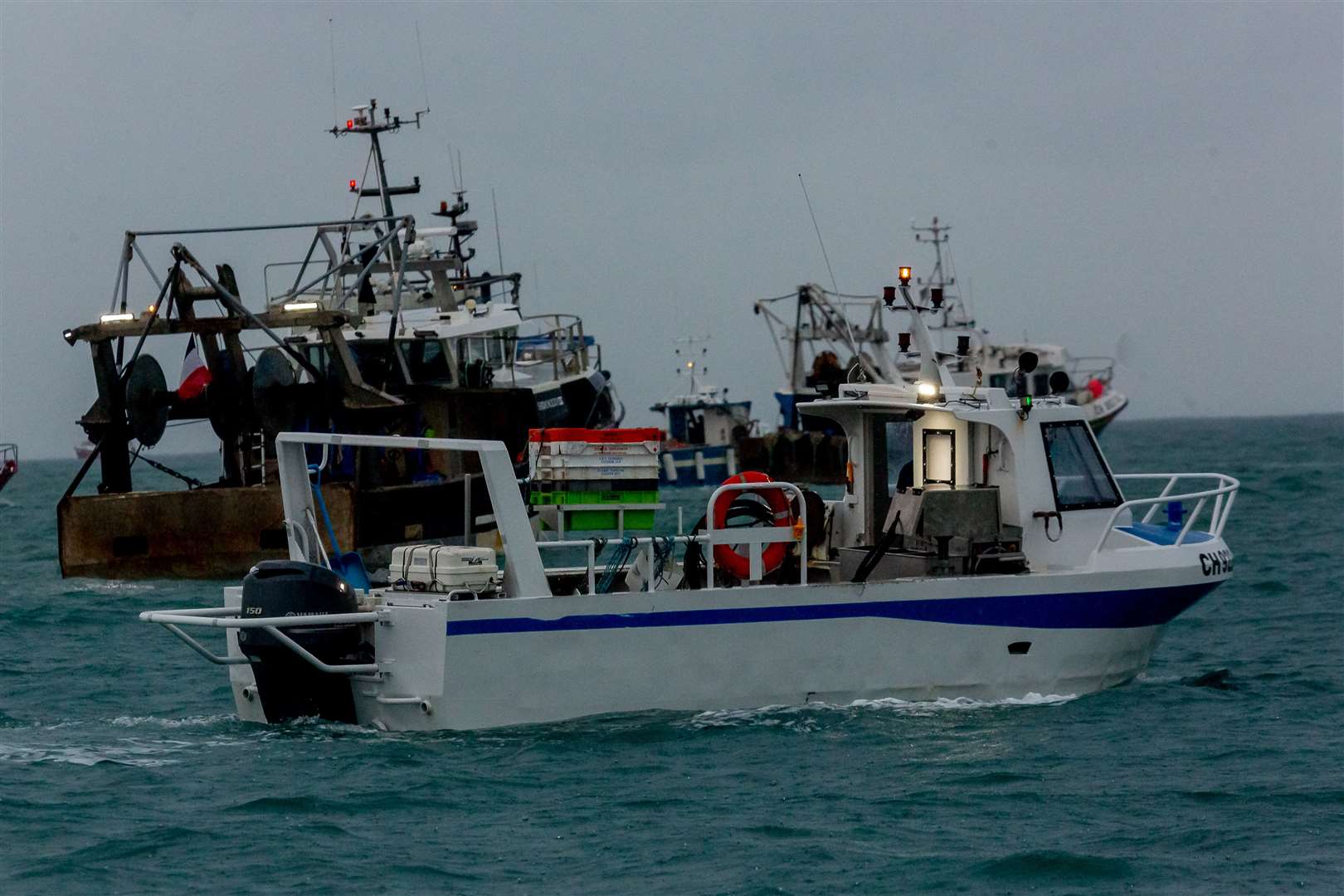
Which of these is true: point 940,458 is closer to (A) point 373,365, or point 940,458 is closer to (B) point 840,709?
(B) point 840,709

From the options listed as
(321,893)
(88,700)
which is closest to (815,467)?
(88,700)

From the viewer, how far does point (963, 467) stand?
15.1 m

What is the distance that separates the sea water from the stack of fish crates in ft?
5.13

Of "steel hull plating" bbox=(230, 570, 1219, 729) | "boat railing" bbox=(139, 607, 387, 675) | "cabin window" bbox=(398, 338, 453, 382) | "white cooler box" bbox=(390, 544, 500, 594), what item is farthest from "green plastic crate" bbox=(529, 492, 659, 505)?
"cabin window" bbox=(398, 338, 453, 382)

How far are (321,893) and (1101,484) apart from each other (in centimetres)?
776

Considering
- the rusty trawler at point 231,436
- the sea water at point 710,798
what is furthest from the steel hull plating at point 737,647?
the rusty trawler at point 231,436

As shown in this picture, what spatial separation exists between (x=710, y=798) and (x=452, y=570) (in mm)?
2704

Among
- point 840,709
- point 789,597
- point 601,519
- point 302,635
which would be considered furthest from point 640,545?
point 302,635

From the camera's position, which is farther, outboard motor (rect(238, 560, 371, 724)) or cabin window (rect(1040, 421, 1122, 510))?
cabin window (rect(1040, 421, 1122, 510))

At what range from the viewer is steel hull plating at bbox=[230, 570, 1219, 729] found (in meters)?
13.0

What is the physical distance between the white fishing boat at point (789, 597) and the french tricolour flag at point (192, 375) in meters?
13.3

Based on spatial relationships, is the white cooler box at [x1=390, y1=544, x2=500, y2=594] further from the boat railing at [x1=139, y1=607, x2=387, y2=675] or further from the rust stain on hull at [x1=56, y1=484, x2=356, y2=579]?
the rust stain on hull at [x1=56, y1=484, x2=356, y2=579]

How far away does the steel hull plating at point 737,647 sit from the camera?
13.0 meters

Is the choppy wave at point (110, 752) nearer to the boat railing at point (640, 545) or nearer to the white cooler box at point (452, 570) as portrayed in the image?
the white cooler box at point (452, 570)
